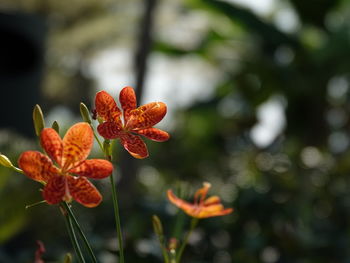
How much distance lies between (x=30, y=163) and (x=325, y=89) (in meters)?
5.11

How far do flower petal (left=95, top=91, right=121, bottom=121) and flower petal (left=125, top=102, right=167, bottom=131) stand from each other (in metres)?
0.03

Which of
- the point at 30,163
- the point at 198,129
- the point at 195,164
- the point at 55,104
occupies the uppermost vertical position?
the point at 30,163

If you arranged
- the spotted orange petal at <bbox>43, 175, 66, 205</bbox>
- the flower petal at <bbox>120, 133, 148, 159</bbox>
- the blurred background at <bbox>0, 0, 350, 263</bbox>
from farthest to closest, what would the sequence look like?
the blurred background at <bbox>0, 0, 350, 263</bbox> < the flower petal at <bbox>120, 133, 148, 159</bbox> < the spotted orange petal at <bbox>43, 175, 66, 205</bbox>

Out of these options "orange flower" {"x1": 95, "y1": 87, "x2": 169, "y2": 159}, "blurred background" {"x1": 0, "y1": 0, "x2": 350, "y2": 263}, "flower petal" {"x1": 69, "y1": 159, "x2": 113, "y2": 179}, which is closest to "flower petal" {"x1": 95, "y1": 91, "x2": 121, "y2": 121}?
"orange flower" {"x1": 95, "y1": 87, "x2": 169, "y2": 159}

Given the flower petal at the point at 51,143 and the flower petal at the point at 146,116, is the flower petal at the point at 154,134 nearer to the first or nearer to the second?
the flower petal at the point at 146,116

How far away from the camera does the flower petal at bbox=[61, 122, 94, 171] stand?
77cm

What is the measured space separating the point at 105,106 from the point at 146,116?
0.06m

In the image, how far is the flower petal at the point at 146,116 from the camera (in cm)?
87

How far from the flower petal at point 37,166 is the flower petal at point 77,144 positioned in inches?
1.1

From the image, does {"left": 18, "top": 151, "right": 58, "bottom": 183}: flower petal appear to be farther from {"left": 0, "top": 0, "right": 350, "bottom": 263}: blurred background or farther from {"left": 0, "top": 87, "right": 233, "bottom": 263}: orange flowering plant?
{"left": 0, "top": 0, "right": 350, "bottom": 263}: blurred background

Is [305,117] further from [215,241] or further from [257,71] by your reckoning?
[215,241]

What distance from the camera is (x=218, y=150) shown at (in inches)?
Result: 263

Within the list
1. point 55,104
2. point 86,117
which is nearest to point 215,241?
point 86,117

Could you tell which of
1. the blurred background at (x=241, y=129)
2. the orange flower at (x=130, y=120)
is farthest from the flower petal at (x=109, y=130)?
the blurred background at (x=241, y=129)
